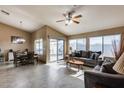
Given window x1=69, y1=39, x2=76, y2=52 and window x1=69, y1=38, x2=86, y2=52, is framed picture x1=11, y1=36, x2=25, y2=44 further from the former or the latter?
window x1=69, y1=38, x2=86, y2=52

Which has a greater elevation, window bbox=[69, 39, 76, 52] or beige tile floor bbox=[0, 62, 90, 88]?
window bbox=[69, 39, 76, 52]

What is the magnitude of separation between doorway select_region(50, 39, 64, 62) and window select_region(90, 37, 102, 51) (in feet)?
8.85

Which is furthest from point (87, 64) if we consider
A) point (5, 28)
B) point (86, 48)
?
point (5, 28)

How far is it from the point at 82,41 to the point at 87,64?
2.45m

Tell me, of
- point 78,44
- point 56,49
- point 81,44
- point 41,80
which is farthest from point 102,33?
point 41,80

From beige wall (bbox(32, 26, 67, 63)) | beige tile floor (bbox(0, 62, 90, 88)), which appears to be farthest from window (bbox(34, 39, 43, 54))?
beige tile floor (bbox(0, 62, 90, 88))

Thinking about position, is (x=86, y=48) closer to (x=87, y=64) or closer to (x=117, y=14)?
(x=87, y=64)

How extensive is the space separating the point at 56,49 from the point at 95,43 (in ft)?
10.2

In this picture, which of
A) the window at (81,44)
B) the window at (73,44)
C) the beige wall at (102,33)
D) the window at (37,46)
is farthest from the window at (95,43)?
the window at (37,46)

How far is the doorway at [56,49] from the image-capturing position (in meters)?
8.66

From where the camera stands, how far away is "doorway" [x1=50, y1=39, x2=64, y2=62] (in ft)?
28.4

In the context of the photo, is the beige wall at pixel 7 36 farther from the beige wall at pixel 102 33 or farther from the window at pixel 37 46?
the beige wall at pixel 102 33

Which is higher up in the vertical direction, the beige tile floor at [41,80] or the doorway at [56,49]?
the doorway at [56,49]

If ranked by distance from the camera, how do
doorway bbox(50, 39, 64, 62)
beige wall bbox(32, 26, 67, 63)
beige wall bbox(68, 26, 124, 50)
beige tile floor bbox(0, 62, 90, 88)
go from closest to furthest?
beige tile floor bbox(0, 62, 90, 88) < beige wall bbox(68, 26, 124, 50) < beige wall bbox(32, 26, 67, 63) < doorway bbox(50, 39, 64, 62)
